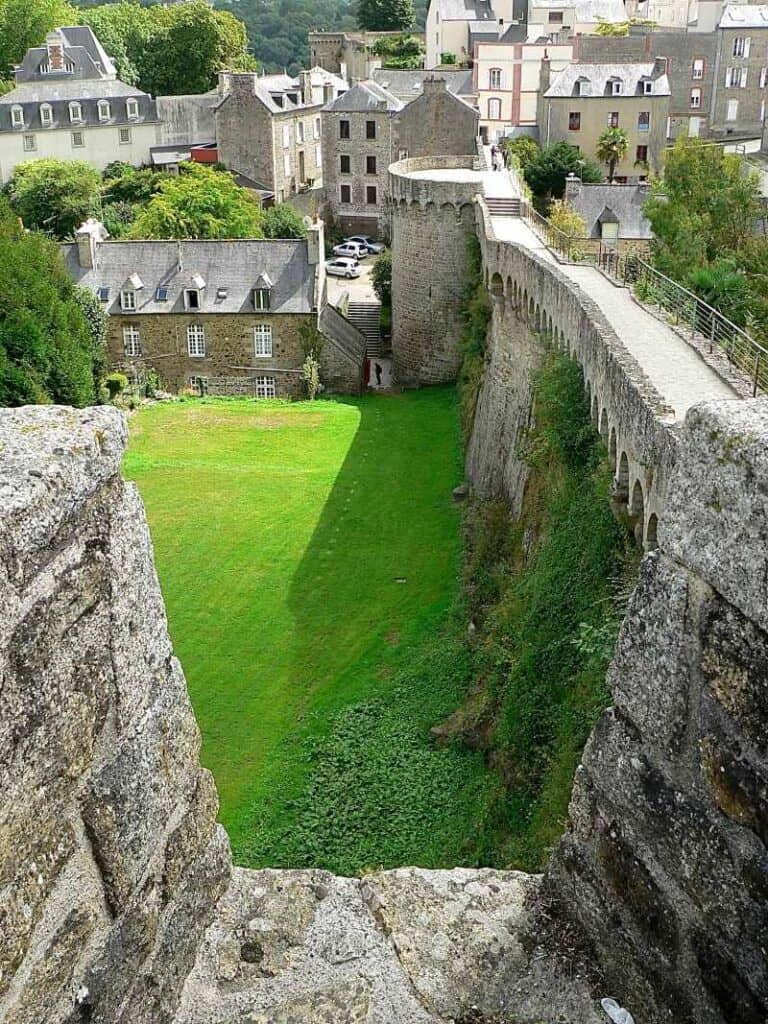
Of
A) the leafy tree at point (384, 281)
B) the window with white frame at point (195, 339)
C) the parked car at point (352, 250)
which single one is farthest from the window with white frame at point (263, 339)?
the parked car at point (352, 250)

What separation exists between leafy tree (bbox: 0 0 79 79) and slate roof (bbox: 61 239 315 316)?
1803 inches

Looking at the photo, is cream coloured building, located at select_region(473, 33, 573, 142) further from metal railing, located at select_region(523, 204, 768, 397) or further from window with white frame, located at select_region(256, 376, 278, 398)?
metal railing, located at select_region(523, 204, 768, 397)

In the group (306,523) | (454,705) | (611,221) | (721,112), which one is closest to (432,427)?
(306,523)

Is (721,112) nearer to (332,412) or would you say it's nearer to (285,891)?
(332,412)

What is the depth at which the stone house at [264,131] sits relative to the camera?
54.7 meters

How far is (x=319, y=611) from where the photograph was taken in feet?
67.5

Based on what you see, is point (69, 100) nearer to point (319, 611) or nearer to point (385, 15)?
point (385, 15)

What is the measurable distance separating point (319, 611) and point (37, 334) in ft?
41.1

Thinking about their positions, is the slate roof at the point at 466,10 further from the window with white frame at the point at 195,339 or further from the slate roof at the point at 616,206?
the window with white frame at the point at 195,339

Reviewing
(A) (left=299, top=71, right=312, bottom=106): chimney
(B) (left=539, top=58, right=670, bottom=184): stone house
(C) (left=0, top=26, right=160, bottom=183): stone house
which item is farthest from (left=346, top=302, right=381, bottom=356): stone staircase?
(C) (left=0, top=26, right=160, bottom=183): stone house

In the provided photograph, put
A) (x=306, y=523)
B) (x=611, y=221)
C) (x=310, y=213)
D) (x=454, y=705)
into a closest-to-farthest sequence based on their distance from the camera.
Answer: (x=454, y=705), (x=306, y=523), (x=611, y=221), (x=310, y=213)

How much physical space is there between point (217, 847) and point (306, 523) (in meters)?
20.1

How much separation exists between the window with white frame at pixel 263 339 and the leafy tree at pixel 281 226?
41.2 ft

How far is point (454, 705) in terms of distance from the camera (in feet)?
53.2
